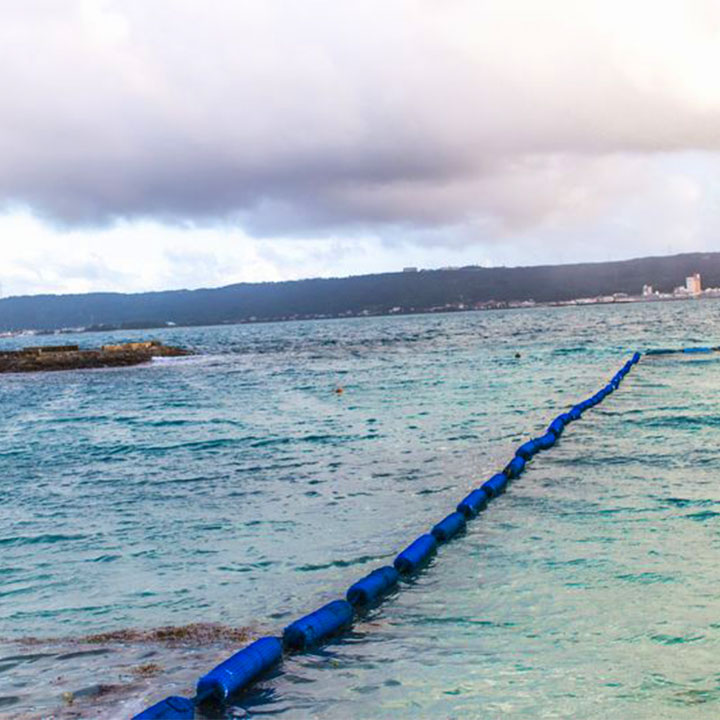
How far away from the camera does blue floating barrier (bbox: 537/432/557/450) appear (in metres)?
20.4

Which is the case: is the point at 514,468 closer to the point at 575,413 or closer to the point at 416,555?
the point at 416,555

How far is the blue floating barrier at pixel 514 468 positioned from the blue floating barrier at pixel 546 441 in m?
2.54

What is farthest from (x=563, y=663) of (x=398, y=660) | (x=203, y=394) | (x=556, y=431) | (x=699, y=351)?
(x=699, y=351)

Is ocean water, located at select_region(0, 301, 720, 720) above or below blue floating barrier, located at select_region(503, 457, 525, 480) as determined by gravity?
below

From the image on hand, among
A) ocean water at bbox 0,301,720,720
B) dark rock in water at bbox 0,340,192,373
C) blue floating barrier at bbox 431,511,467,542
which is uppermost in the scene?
dark rock in water at bbox 0,340,192,373

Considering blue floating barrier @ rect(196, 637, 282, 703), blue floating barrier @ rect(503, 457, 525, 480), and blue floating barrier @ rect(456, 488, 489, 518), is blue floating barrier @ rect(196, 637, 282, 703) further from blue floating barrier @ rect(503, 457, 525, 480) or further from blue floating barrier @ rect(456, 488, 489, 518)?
blue floating barrier @ rect(503, 457, 525, 480)

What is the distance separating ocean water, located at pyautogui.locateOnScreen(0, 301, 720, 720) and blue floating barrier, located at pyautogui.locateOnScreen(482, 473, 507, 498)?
0.36 metres

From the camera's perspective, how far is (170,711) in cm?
663

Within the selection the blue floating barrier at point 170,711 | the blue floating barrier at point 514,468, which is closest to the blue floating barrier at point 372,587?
the blue floating barrier at point 170,711

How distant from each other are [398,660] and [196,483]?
1116 centimetres

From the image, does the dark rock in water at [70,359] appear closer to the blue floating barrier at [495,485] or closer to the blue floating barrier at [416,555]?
the blue floating barrier at [495,485]

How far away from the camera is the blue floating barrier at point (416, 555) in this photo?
1086 cm

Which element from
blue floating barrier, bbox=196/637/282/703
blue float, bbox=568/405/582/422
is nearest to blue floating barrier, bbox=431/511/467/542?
blue floating barrier, bbox=196/637/282/703

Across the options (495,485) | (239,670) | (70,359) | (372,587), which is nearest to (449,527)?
(372,587)
